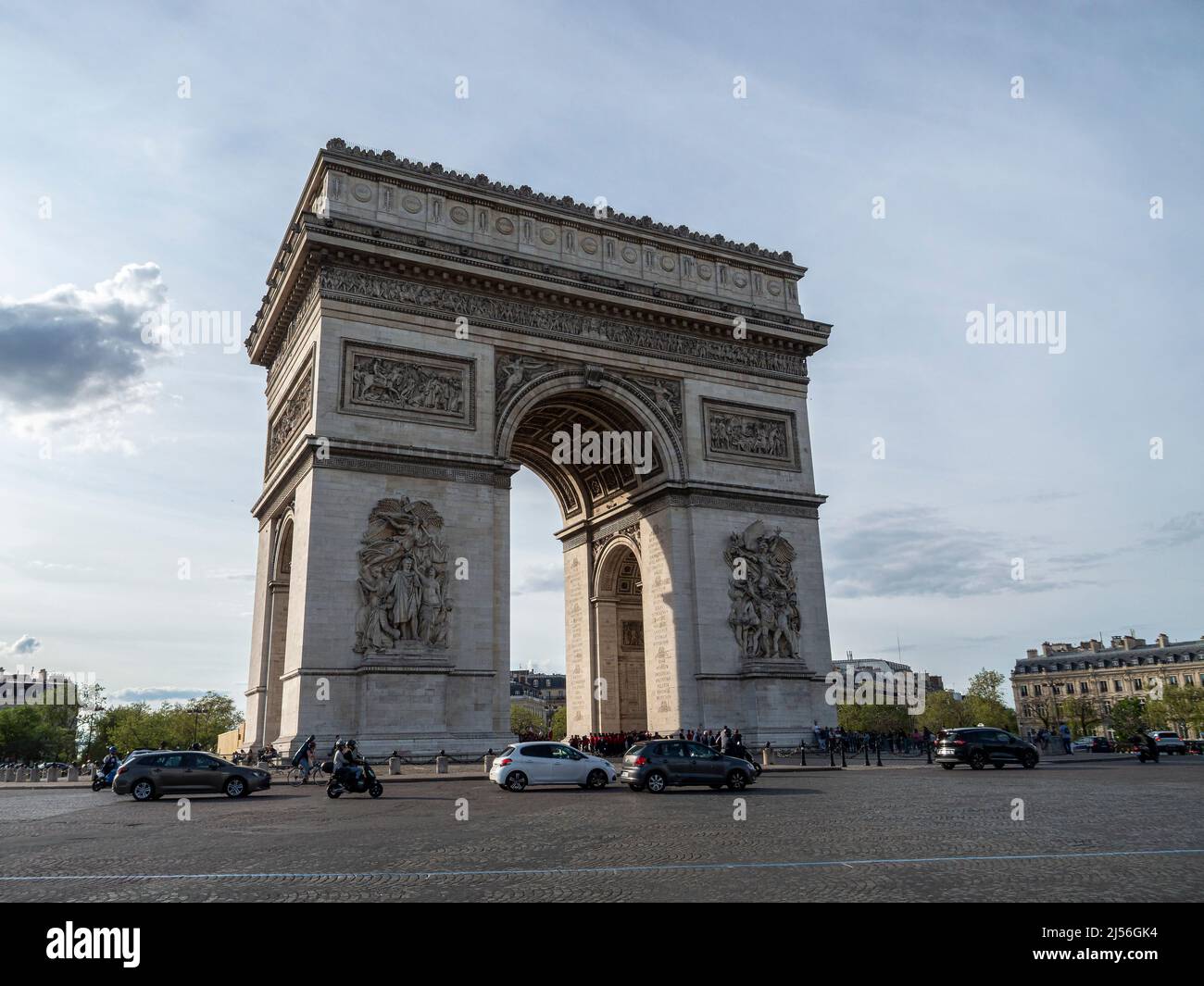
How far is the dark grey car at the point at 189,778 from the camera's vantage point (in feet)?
68.7

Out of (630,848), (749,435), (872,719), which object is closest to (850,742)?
(749,435)

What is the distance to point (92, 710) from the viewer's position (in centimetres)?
9550

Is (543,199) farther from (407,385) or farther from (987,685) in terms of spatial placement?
(987,685)

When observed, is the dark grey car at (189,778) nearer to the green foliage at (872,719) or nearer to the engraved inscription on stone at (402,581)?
the engraved inscription on stone at (402,581)

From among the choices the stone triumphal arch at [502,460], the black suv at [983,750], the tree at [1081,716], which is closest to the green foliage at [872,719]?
the tree at [1081,716]

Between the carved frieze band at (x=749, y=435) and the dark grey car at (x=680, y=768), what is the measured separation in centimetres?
1566

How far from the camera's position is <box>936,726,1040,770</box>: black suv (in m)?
28.2

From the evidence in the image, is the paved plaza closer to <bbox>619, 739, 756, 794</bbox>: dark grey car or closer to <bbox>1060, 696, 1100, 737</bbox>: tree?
<bbox>619, 739, 756, 794</bbox>: dark grey car

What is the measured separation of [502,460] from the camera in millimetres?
30516

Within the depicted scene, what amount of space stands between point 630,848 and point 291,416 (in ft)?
86.3

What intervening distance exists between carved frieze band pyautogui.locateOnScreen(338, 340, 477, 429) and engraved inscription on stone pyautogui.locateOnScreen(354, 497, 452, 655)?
10.2 feet

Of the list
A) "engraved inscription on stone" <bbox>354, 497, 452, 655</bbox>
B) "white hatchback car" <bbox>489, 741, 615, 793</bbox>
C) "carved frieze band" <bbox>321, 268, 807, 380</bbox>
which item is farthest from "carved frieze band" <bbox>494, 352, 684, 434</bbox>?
"white hatchback car" <bbox>489, 741, 615, 793</bbox>
